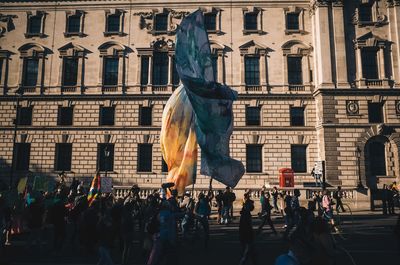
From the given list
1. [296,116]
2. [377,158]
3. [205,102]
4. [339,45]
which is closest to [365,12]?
[339,45]

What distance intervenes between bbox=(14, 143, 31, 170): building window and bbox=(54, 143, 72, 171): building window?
3147mm

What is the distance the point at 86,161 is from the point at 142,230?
23.8 meters

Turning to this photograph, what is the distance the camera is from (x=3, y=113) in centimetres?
3725

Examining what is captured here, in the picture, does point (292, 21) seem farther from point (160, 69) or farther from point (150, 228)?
point (150, 228)

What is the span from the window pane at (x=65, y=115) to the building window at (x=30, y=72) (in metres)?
4.46

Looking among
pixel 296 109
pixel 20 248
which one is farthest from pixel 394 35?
pixel 20 248

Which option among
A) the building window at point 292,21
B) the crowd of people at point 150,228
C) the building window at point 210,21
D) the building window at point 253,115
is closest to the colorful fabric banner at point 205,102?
the crowd of people at point 150,228

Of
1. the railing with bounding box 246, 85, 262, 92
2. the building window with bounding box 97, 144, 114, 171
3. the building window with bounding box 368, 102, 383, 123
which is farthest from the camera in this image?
the railing with bounding box 246, 85, 262, 92

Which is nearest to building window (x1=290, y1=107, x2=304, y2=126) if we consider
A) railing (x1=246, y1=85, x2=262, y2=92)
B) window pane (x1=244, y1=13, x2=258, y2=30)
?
railing (x1=246, y1=85, x2=262, y2=92)

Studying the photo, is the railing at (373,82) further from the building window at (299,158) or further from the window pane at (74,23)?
the window pane at (74,23)

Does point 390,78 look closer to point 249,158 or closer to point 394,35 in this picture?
point 394,35

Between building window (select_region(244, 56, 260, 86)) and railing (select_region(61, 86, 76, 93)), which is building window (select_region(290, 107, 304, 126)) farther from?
railing (select_region(61, 86, 76, 93))

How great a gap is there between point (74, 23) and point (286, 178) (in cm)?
2813

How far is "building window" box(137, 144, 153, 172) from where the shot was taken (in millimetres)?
35656
